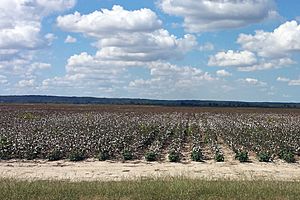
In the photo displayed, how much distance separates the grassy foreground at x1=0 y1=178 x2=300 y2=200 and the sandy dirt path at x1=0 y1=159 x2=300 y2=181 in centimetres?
491

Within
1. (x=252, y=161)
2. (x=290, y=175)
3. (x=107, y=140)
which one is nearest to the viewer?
(x=290, y=175)

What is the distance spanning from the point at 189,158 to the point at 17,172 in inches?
284

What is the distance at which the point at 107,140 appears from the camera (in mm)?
23719

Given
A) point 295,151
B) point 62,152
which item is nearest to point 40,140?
point 62,152

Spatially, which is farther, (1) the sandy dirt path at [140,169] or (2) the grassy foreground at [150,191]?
(1) the sandy dirt path at [140,169]

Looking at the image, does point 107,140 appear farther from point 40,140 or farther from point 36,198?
point 36,198

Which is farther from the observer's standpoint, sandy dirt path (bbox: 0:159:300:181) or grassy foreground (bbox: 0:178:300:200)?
sandy dirt path (bbox: 0:159:300:181)

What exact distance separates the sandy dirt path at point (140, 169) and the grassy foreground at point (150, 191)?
491 centimetres

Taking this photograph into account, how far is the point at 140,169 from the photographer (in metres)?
17.1

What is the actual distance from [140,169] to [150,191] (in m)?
7.65

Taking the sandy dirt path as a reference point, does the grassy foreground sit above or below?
above

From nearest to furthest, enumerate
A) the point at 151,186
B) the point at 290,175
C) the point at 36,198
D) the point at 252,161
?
1. the point at 36,198
2. the point at 151,186
3. the point at 290,175
4. the point at 252,161

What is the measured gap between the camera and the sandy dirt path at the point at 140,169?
1545cm

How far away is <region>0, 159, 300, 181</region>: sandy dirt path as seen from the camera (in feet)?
50.7
